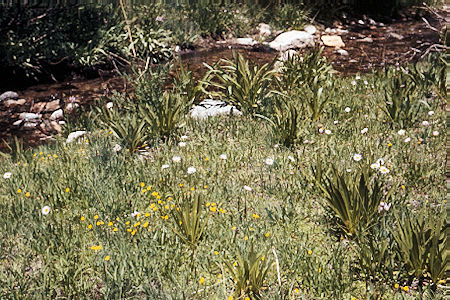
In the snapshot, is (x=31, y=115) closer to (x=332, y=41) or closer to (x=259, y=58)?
(x=259, y=58)

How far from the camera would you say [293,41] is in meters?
11.3

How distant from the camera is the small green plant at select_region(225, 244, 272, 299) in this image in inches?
112

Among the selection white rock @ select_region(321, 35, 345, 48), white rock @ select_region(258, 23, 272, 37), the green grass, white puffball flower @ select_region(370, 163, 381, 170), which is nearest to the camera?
the green grass

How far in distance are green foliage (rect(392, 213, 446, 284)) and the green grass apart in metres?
0.10

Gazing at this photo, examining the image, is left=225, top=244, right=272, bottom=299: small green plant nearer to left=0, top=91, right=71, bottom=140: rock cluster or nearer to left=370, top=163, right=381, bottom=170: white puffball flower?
left=370, top=163, right=381, bottom=170: white puffball flower

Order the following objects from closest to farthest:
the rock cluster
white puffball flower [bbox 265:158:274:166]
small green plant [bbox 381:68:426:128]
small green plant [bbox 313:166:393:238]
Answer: small green plant [bbox 313:166:393:238] < white puffball flower [bbox 265:158:274:166] < small green plant [bbox 381:68:426:128] < the rock cluster

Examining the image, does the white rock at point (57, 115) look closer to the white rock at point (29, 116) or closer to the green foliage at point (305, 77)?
the white rock at point (29, 116)

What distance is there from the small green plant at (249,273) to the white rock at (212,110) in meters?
3.16

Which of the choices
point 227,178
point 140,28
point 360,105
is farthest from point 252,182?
point 140,28

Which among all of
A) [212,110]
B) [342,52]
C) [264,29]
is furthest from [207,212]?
[264,29]

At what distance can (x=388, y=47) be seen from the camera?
1096 cm

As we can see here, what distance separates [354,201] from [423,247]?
0.57 meters

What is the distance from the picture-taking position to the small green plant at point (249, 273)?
284cm

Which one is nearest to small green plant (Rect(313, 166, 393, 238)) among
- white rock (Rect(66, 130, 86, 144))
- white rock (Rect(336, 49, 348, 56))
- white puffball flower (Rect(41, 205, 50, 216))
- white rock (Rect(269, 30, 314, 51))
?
white puffball flower (Rect(41, 205, 50, 216))
